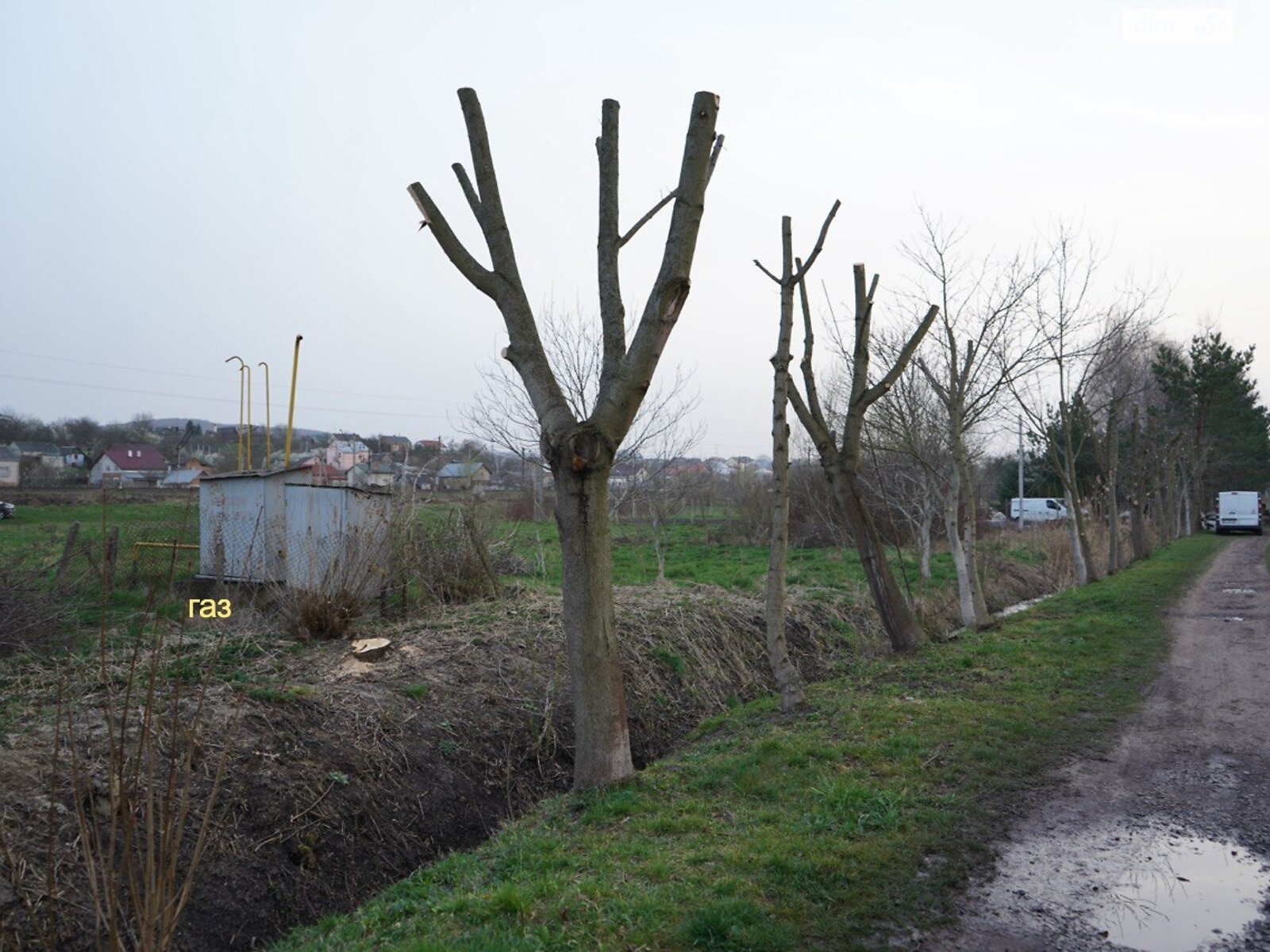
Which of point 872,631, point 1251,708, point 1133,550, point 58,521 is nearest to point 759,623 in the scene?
point 872,631

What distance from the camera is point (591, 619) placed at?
642 cm

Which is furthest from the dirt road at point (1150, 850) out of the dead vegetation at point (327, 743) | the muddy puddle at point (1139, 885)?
the dead vegetation at point (327, 743)

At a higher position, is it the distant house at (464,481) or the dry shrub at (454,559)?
the distant house at (464,481)

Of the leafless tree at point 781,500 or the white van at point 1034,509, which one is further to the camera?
the white van at point 1034,509

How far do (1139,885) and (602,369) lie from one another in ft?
13.7

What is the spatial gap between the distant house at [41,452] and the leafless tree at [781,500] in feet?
103

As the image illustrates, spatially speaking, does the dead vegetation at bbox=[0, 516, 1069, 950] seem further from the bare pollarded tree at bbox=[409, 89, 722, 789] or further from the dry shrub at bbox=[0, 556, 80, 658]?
the bare pollarded tree at bbox=[409, 89, 722, 789]

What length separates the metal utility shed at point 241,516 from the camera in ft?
39.1


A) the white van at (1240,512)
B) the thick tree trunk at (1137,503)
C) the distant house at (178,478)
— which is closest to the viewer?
the distant house at (178,478)

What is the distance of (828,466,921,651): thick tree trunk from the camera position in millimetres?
11797

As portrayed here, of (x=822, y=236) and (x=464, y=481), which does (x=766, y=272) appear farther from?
(x=464, y=481)

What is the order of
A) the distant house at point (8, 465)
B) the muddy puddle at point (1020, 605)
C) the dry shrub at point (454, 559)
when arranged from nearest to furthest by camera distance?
the dry shrub at point (454, 559) < the muddy puddle at point (1020, 605) < the distant house at point (8, 465)

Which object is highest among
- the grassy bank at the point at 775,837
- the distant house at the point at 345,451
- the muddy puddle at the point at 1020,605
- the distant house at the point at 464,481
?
the distant house at the point at 345,451

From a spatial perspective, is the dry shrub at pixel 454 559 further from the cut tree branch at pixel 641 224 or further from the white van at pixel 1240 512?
the white van at pixel 1240 512
